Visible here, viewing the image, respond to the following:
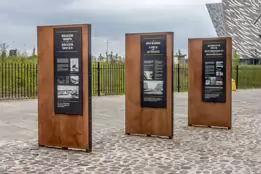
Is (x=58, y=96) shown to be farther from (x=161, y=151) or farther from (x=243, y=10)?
(x=243, y=10)

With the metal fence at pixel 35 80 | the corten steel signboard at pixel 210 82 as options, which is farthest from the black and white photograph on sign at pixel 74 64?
the metal fence at pixel 35 80

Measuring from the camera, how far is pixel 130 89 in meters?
8.29

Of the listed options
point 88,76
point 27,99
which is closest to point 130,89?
point 88,76

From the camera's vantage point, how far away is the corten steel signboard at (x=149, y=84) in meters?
7.84

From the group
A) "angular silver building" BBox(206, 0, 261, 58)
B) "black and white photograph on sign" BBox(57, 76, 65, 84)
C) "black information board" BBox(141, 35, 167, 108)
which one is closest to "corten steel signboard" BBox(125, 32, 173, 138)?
"black information board" BBox(141, 35, 167, 108)

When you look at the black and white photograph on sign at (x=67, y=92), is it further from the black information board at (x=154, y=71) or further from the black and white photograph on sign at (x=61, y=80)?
the black information board at (x=154, y=71)

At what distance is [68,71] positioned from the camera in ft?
21.7

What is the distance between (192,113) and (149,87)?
2176mm

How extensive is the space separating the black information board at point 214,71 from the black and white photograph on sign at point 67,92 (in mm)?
4163

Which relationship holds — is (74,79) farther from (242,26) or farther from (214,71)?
(242,26)

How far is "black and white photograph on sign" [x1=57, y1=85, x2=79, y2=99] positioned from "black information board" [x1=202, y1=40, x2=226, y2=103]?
164 inches

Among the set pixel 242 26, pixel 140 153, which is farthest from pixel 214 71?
pixel 242 26

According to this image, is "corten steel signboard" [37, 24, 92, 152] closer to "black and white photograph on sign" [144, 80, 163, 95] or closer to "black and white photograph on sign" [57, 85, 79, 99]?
"black and white photograph on sign" [57, 85, 79, 99]

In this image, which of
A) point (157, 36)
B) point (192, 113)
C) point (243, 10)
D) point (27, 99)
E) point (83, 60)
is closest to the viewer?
point (83, 60)
